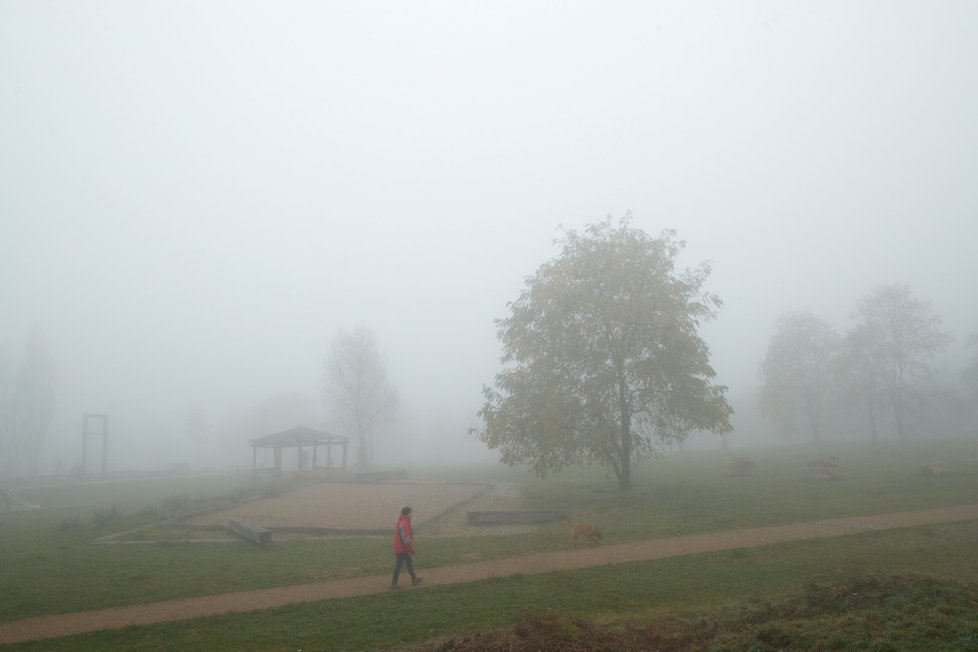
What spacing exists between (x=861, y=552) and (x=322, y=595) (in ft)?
36.5

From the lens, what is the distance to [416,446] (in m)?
128

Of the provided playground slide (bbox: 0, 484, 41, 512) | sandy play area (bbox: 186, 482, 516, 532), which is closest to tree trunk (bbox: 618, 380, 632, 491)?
sandy play area (bbox: 186, 482, 516, 532)

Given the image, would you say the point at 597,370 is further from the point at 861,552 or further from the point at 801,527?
the point at 861,552

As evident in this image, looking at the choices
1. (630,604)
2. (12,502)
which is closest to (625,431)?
(630,604)

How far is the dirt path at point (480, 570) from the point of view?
10680 mm

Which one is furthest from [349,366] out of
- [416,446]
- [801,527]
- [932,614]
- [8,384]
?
[416,446]

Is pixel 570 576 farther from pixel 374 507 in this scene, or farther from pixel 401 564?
pixel 374 507

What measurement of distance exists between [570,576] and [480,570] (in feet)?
6.96

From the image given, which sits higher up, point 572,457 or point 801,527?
point 572,457

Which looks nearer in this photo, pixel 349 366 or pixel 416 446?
pixel 349 366

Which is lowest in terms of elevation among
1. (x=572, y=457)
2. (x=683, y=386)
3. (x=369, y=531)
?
(x=369, y=531)

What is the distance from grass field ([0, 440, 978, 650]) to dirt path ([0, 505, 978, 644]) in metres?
0.62

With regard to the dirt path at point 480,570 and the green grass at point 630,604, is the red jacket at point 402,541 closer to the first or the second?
the dirt path at point 480,570

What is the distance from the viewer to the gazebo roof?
46.1 meters
